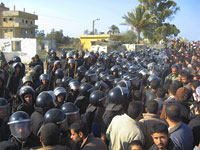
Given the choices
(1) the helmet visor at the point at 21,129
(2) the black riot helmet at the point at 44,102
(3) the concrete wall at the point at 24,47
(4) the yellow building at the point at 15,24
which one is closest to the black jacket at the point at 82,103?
(2) the black riot helmet at the point at 44,102

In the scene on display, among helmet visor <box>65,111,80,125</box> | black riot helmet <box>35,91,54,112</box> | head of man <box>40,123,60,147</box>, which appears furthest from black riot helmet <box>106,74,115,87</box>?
head of man <box>40,123,60,147</box>

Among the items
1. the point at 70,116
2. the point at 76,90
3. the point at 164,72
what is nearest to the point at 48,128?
the point at 70,116

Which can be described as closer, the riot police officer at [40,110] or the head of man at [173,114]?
the head of man at [173,114]

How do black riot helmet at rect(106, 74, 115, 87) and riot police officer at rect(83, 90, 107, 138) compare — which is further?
black riot helmet at rect(106, 74, 115, 87)

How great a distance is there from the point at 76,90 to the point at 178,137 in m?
3.79

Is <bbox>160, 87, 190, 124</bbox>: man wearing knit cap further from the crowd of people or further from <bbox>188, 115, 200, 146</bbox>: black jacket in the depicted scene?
<bbox>188, 115, 200, 146</bbox>: black jacket

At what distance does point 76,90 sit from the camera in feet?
21.6

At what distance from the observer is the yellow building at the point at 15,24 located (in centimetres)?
5534

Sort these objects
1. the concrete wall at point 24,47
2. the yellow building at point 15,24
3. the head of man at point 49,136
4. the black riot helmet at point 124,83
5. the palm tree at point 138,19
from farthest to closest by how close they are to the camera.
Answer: the yellow building at point 15,24, the palm tree at point 138,19, the concrete wall at point 24,47, the black riot helmet at point 124,83, the head of man at point 49,136

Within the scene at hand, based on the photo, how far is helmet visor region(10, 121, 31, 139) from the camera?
141 inches

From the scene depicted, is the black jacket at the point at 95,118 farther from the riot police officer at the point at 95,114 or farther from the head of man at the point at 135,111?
the head of man at the point at 135,111

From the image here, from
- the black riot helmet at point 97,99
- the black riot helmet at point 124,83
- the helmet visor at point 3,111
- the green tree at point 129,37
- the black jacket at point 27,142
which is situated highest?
the green tree at point 129,37

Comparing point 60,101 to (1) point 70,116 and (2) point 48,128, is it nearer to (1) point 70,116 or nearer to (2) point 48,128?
(1) point 70,116

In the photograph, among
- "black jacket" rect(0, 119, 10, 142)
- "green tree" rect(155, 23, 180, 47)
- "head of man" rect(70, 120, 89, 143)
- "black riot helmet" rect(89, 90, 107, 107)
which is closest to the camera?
"head of man" rect(70, 120, 89, 143)
